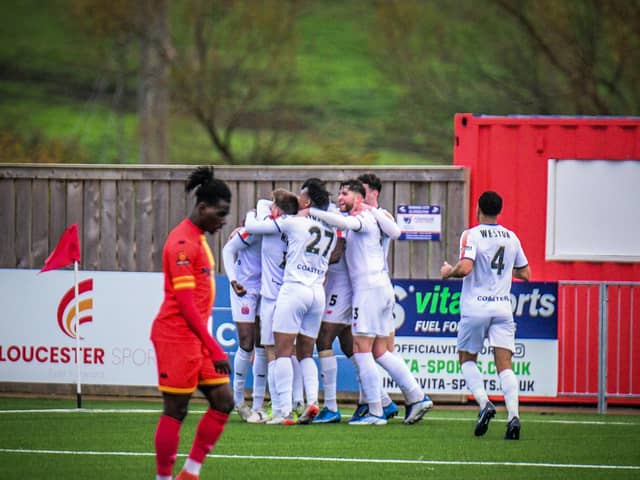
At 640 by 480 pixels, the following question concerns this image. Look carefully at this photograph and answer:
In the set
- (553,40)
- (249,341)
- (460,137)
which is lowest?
(249,341)

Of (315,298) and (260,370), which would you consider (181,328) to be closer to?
(315,298)

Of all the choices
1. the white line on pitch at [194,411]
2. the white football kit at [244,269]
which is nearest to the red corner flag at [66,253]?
the white line on pitch at [194,411]

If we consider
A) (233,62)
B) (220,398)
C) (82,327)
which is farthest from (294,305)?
(233,62)

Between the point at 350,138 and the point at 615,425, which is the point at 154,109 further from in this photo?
the point at 615,425

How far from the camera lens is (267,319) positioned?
12.9 m

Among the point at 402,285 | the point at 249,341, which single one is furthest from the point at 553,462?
the point at 402,285

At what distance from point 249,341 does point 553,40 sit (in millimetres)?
17106

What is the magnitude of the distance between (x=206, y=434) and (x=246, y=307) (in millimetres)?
4315

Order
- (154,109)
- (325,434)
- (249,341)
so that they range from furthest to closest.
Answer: (154,109), (249,341), (325,434)

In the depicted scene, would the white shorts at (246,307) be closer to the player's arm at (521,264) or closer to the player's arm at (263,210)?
the player's arm at (263,210)

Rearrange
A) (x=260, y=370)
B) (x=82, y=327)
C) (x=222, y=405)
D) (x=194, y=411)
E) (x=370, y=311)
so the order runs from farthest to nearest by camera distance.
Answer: (x=82, y=327) → (x=194, y=411) → (x=260, y=370) → (x=370, y=311) → (x=222, y=405)

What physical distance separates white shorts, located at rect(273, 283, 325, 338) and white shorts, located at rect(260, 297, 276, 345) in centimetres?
38

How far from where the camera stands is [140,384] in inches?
602

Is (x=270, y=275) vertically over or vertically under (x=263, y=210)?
under
